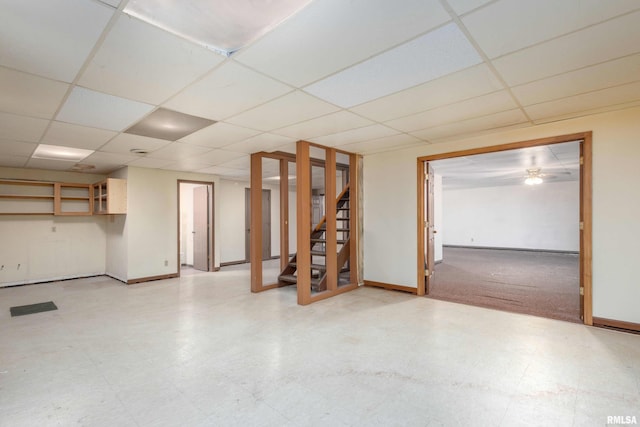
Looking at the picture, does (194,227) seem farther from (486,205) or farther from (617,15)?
(486,205)

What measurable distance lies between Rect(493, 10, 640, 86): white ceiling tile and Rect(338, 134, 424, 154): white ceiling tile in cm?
193

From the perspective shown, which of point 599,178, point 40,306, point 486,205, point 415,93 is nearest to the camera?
point 415,93

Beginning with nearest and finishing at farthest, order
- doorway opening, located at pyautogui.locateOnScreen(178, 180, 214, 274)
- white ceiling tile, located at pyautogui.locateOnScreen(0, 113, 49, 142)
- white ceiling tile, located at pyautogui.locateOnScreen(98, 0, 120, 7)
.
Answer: white ceiling tile, located at pyautogui.locateOnScreen(98, 0, 120, 7) < white ceiling tile, located at pyautogui.locateOnScreen(0, 113, 49, 142) < doorway opening, located at pyautogui.locateOnScreen(178, 180, 214, 274)

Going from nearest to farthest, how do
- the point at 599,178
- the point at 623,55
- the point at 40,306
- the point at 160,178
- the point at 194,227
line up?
1. the point at 623,55
2. the point at 599,178
3. the point at 40,306
4. the point at 160,178
5. the point at 194,227

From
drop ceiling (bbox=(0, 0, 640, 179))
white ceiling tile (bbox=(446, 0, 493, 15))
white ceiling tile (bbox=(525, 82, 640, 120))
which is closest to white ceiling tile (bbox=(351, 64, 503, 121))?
drop ceiling (bbox=(0, 0, 640, 179))

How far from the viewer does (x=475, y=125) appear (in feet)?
12.1

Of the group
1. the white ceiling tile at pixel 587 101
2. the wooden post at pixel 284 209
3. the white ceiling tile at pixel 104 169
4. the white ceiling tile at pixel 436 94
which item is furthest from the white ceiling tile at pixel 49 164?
the white ceiling tile at pixel 587 101

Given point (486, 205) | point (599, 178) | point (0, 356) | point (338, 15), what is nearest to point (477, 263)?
point (486, 205)

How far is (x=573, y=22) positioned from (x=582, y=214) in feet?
8.74

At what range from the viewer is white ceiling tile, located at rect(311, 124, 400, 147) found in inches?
153

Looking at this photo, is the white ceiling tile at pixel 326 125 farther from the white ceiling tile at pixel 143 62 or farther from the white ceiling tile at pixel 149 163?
the white ceiling tile at pixel 149 163

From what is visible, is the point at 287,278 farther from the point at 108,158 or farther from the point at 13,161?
the point at 13,161

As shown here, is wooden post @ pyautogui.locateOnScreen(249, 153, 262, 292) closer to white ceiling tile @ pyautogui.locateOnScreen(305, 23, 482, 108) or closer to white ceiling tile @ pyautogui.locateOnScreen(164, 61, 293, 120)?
white ceiling tile @ pyautogui.locateOnScreen(164, 61, 293, 120)

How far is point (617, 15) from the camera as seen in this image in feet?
5.45
